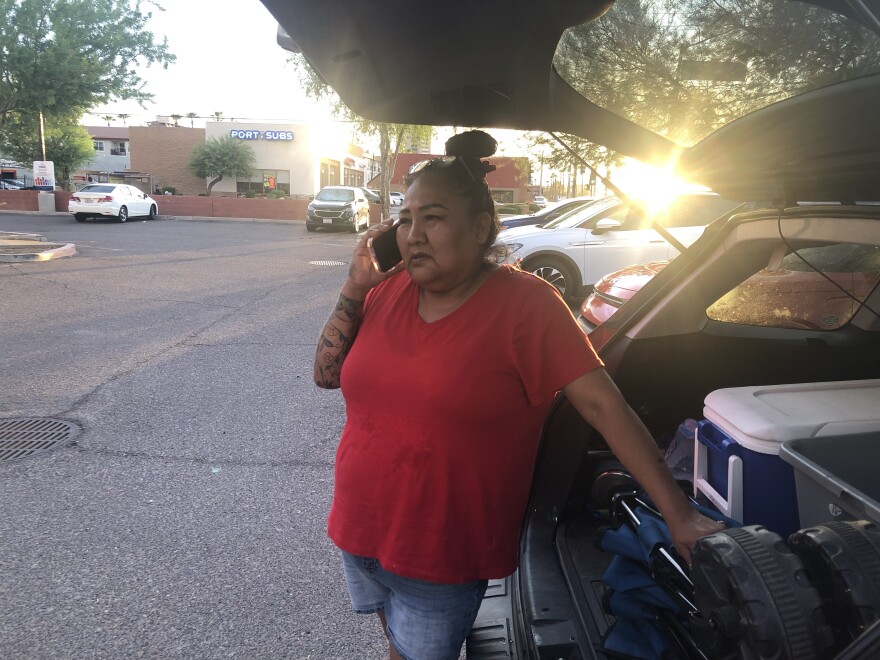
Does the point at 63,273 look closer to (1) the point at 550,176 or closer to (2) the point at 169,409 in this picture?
(2) the point at 169,409

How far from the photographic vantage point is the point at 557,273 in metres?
9.95

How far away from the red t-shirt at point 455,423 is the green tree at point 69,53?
21.1 meters

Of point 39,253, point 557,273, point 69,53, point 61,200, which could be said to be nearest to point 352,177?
point 61,200

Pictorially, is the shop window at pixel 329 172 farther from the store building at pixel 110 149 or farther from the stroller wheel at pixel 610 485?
the stroller wheel at pixel 610 485

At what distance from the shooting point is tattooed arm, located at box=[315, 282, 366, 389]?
74.0 inches

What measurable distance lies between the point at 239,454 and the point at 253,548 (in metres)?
1.19

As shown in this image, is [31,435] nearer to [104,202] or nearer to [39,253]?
[39,253]

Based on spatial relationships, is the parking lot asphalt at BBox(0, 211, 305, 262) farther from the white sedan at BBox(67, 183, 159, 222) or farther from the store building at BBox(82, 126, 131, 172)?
the store building at BBox(82, 126, 131, 172)

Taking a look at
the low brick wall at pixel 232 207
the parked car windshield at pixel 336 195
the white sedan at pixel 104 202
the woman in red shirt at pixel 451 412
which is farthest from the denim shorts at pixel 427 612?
the low brick wall at pixel 232 207

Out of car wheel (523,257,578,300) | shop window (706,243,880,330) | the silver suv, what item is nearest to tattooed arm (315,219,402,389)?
shop window (706,243,880,330)

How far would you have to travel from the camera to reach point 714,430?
211 cm

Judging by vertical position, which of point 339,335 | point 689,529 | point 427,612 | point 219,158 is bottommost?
point 427,612

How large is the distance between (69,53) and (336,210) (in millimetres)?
10129

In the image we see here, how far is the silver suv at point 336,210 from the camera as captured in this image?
25781 millimetres
